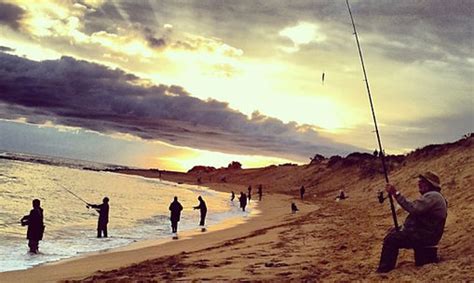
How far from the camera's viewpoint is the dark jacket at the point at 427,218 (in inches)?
322

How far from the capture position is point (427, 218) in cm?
828

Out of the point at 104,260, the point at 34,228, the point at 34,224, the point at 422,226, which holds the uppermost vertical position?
the point at 422,226

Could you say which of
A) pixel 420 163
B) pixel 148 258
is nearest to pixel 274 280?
pixel 148 258

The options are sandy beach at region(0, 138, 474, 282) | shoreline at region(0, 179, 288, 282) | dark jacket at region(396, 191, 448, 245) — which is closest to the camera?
dark jacket at region(396, 191, 448, 245)

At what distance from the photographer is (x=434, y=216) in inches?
325

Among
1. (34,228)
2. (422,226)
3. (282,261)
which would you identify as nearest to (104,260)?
(34,228)

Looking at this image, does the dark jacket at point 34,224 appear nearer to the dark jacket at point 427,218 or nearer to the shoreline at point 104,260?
the shoreline at point 104,260

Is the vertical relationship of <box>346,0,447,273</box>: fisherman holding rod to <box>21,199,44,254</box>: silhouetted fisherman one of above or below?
above

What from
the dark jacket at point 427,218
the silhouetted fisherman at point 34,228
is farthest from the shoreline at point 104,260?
the dark jacket at point 427,218

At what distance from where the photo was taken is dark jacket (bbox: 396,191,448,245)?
26.8 ft

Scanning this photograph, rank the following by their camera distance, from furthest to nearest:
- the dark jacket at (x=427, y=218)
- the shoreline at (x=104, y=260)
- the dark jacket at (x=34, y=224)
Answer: the dark jacket at (x=34, y=224) < the shoreline at (x=104, y=260) < the dark jacket at (x=427, y=218)

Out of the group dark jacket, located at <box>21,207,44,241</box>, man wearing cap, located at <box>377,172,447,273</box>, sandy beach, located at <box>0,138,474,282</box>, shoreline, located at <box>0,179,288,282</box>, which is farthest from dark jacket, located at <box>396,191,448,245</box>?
dark jacket, located at <box>21,207,44,241</box>

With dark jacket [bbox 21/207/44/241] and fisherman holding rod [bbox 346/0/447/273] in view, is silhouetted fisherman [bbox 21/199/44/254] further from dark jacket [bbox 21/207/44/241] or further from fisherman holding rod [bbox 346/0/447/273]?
fisherman holding rod [bbox 346/0/447/273]

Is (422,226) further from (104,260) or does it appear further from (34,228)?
(34,228)
